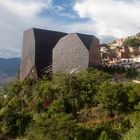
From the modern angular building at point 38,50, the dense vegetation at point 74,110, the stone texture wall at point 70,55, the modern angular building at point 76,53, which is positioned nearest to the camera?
the dense vegetation at point 74,110

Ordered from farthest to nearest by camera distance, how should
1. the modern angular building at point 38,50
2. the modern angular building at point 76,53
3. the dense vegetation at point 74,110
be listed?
the modern angular building at point 38,50
the modern angular building at point 76,53
the dense vegetation at point 74,110

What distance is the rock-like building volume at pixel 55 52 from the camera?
5744cm

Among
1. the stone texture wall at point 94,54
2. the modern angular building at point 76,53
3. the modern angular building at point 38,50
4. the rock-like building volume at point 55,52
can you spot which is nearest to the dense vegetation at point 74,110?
the modern angular building at point 76,53

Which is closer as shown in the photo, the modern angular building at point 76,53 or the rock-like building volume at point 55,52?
the modern angular building at point 76,53

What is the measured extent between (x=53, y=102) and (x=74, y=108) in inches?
95.8

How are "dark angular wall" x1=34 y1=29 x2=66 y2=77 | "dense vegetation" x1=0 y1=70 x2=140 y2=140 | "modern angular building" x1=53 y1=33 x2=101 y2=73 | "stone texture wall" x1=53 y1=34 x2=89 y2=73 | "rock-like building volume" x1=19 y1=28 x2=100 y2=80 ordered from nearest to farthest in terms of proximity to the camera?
"dense vegetation" x1=0 y1=70 x2=140 y2=140, "modern angular building" x1=53 y1=33 x2=101 y2=73, "stone texture wall" x1=53 y1=34 x2=89 y2=73, "rock-like building volume" x1=19 y1=28 x2=100 y2=80, "dark angular wall" x1=34 y1=29 x2=66 y2=77

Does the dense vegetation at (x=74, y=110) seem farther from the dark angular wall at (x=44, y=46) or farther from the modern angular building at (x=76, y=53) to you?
the dark angular wall at (x=44, y=46)

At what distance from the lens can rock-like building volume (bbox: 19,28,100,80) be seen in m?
57.4

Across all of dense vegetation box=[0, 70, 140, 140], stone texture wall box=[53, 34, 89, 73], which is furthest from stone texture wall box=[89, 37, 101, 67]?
dense vegetation box=[0, 70, 140, 140]

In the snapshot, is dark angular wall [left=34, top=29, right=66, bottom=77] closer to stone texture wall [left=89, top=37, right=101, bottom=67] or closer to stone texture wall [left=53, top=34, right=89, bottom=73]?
stone texture wall [left=53, top=34, right=89, bottom=73]

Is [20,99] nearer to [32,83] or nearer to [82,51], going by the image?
[32,83]

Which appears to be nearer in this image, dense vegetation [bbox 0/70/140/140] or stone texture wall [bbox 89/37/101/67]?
dense vegetation [bbox 0/70/140/140]

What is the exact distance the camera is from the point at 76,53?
191 feet

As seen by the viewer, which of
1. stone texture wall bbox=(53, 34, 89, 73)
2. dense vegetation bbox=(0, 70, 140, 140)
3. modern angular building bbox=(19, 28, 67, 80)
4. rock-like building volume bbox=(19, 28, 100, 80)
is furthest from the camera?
modern angular building bbox=(19, 28, 67, 80)
